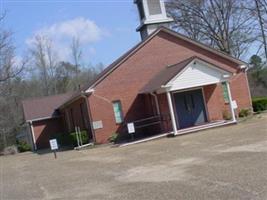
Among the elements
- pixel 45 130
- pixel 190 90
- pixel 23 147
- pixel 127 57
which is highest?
pixel 127 57

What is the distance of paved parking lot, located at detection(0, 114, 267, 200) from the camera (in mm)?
9828

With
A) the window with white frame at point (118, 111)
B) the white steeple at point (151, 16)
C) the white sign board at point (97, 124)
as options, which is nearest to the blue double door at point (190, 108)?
the window with white frame at point (118, 111)

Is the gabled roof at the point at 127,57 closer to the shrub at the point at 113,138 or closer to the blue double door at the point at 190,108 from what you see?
the shrub at the point at 113,138

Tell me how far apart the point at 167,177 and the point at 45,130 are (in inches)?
1151

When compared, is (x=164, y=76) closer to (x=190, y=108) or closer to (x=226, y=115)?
(x=190, y=108)

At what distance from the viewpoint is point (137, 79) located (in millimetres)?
30203

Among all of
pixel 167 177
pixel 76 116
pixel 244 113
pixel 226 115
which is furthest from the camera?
pixel 76 116

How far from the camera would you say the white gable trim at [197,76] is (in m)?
26.7

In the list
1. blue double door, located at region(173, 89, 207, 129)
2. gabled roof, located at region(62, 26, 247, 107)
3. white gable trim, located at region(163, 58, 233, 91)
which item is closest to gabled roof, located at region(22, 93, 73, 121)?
gabled roof, located at region(62, 26, 247, 107)

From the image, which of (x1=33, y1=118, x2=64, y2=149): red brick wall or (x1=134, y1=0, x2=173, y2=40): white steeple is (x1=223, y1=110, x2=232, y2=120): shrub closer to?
(x1=134, y1=0, x2=173, y2=40): white steeple

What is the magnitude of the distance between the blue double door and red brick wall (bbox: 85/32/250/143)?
735 millimetres

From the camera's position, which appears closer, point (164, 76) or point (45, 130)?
point (164, 76)

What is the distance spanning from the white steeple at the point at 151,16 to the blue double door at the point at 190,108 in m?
5.56

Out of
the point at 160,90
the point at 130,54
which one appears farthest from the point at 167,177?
the point at 130,54
